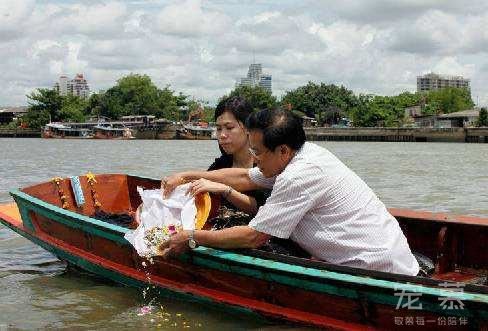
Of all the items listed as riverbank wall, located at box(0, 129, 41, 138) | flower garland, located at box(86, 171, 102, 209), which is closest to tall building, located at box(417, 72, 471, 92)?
riverbank wall, located at box(0, 129, 41, 138)

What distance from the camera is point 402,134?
68.2 m

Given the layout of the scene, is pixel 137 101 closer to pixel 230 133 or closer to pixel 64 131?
pixel 64 131

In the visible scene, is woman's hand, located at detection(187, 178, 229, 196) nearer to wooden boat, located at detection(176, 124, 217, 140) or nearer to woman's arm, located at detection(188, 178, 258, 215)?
woman's arm, located at detection(188, 178, 258, 215)

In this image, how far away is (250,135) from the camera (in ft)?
14.0

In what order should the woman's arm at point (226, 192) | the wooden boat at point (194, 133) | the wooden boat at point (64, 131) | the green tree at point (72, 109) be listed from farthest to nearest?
the green tree at point (72, 109) < the wooden boat at point (64, 131) < the wooden boat at point (194, 133) < the woman's arm at point (226, 192)

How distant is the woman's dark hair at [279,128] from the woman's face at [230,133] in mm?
1216

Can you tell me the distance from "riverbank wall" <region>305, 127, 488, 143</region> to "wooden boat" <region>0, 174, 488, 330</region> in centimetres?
5918

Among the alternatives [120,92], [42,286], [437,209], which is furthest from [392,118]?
[42,286]

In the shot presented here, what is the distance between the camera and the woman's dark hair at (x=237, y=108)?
5.39 meters

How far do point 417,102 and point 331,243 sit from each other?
86342 millimetres

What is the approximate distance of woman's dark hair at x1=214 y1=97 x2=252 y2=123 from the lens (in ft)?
17.7

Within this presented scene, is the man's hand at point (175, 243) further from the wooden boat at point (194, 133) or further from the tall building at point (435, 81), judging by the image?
the tall building at point (435, 81)

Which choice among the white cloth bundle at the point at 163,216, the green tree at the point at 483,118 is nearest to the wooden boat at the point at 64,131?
the green tree at the point at 483,118

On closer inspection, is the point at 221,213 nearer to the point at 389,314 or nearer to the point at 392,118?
the point at 389,314
